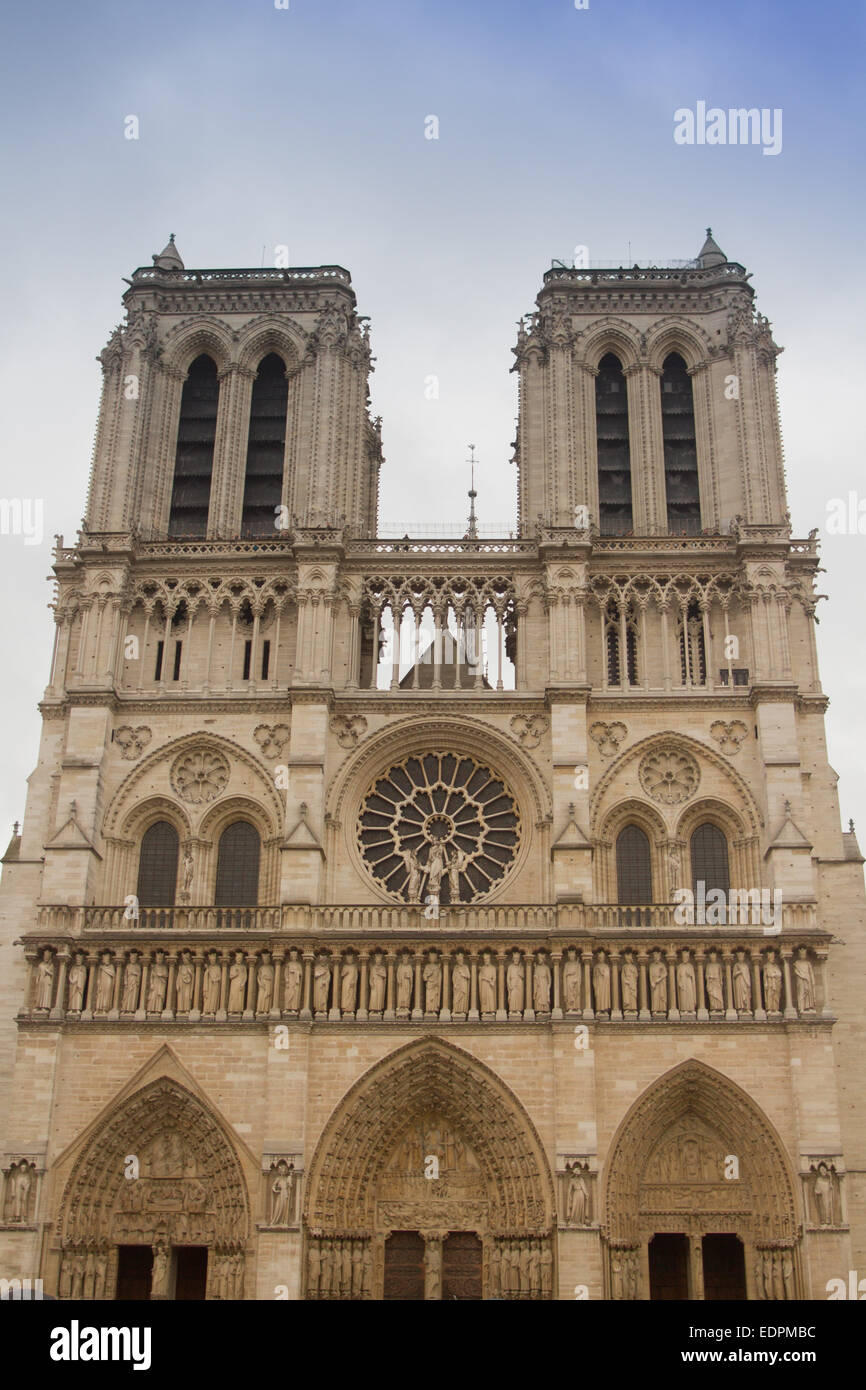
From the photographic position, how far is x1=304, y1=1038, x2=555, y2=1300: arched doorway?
2612 centimetres

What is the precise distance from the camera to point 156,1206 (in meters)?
27.0

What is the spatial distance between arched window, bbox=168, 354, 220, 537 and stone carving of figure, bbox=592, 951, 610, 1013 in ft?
44.3

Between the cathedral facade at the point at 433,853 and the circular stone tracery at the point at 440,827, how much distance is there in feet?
0.25

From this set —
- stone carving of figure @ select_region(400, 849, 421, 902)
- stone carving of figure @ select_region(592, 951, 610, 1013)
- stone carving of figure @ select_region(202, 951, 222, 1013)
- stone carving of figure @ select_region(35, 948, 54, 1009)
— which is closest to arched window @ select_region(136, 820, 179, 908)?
stone carving of figure @ select_region(202, 951, 222, 1013)

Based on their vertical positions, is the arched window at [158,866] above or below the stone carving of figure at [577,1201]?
above

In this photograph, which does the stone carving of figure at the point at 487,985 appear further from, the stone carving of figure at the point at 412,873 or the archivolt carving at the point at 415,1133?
the stone carving of figure at the point at 412,873

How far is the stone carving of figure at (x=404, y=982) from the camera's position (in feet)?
89.7

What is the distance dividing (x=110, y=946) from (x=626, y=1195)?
1061 centimetres

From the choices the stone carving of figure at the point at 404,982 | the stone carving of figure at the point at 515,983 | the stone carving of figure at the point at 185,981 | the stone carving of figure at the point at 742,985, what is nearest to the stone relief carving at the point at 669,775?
the stone carving of figure at the point at 742,985

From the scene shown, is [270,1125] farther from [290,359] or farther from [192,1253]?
[290,359]

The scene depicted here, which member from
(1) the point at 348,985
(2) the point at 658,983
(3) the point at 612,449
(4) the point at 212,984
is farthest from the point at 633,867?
(3) the point at 612,449

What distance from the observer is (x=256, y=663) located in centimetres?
3119
